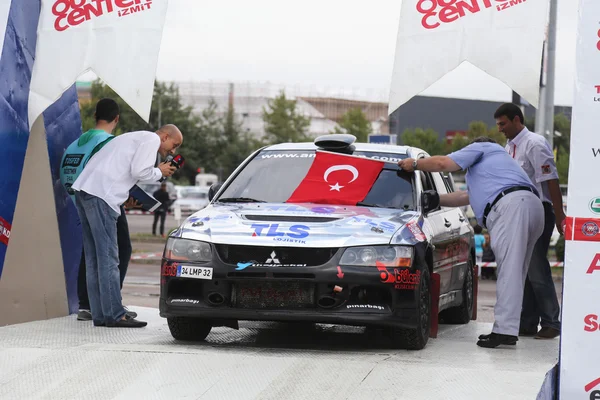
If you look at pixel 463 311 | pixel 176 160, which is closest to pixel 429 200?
pixel 176 160

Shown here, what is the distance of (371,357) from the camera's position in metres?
6.82

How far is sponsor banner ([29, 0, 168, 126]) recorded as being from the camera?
8172 mm

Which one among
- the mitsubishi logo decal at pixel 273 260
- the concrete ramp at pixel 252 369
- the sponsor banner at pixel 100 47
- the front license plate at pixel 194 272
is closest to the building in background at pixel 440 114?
the sponsor banner at pixel 100 47

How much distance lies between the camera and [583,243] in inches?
192

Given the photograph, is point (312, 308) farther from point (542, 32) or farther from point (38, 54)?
point (38, 54)

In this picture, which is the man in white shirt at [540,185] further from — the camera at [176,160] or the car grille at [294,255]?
the camera at [176,160]

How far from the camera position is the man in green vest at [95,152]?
869 centimetres

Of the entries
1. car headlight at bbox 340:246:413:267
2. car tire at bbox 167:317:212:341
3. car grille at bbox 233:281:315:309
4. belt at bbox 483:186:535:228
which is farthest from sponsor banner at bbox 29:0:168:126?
belt at bbox 483:186:535:228

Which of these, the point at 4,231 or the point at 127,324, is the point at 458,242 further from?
the point at 4,231

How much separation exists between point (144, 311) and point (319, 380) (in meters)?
4.39

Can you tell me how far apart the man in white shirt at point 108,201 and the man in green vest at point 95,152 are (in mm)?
172

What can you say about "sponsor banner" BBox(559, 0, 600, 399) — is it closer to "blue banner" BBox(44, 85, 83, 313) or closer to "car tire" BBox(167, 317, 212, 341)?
"car tire" BBox(167, 317, 212, 341)

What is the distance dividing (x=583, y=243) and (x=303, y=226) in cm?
274

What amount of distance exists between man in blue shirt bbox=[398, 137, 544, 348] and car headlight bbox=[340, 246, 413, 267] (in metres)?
1.15
